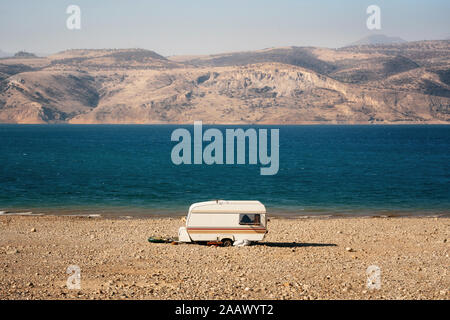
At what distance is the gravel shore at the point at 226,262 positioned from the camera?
63.3 feet

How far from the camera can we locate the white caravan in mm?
26766

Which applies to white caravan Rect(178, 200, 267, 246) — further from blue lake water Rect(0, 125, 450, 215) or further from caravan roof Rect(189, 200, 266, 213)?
blue lake water Rect(0, 125, 450, 215)

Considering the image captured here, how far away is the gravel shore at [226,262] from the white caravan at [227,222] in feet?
2.29

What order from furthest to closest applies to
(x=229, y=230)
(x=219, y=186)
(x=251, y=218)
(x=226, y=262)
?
(x=219, y=186)
(x=229, y=230)
(x=251, y=218)
(x=226, y=262)

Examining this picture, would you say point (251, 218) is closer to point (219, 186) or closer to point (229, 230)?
point (229, 230)

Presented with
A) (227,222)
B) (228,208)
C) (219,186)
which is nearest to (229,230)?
(227,222)

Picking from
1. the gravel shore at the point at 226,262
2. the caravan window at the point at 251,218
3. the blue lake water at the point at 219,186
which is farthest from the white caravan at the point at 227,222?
the blue lake water at the point at 219,186

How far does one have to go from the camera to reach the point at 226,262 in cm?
2369

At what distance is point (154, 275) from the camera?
2159 centimetres

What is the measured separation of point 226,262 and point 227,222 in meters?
3.45

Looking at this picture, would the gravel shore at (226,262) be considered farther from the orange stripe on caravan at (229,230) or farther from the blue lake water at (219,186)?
the blue lake water at (219,186)

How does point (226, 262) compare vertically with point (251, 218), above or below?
below
